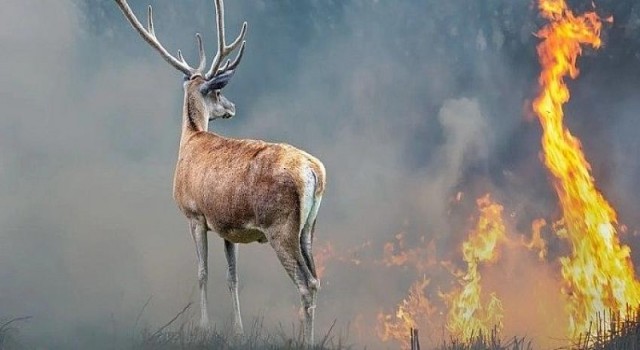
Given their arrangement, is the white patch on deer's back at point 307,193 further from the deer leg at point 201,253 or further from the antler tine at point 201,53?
the antler tine at point 201,53

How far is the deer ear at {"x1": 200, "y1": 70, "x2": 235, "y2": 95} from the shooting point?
9.01 metres

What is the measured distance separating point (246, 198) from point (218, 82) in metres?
2.13

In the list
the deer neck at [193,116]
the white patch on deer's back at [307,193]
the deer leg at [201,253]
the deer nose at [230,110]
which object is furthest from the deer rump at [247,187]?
the deer nose at [230,110]

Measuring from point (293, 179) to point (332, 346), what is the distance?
153 centimetres

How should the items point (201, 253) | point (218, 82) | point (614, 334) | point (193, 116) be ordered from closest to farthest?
point (614, 334)
point (201, 253)
point (218, 82)
point (193, 116)

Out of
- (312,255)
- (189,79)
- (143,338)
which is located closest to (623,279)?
(312,255)

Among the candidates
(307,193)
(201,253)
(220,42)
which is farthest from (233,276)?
(220,42)

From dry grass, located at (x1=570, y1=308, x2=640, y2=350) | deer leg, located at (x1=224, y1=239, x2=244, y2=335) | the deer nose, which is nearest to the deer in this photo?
deer leg, located at (x1=224, y1=239, x2=244, y2=335)

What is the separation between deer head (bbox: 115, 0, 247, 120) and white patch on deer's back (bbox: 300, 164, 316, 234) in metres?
2.64

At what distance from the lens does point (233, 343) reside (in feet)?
22.7

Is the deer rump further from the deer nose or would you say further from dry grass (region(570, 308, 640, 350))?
dry grass (region(570, 308, 640, 350))

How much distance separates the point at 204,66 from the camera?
35.2 ft

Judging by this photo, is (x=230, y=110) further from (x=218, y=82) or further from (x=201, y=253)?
(x=201, y=253)

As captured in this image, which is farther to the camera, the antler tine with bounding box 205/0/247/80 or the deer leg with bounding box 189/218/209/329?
the antler tine with bounding box 205/0/247/80
